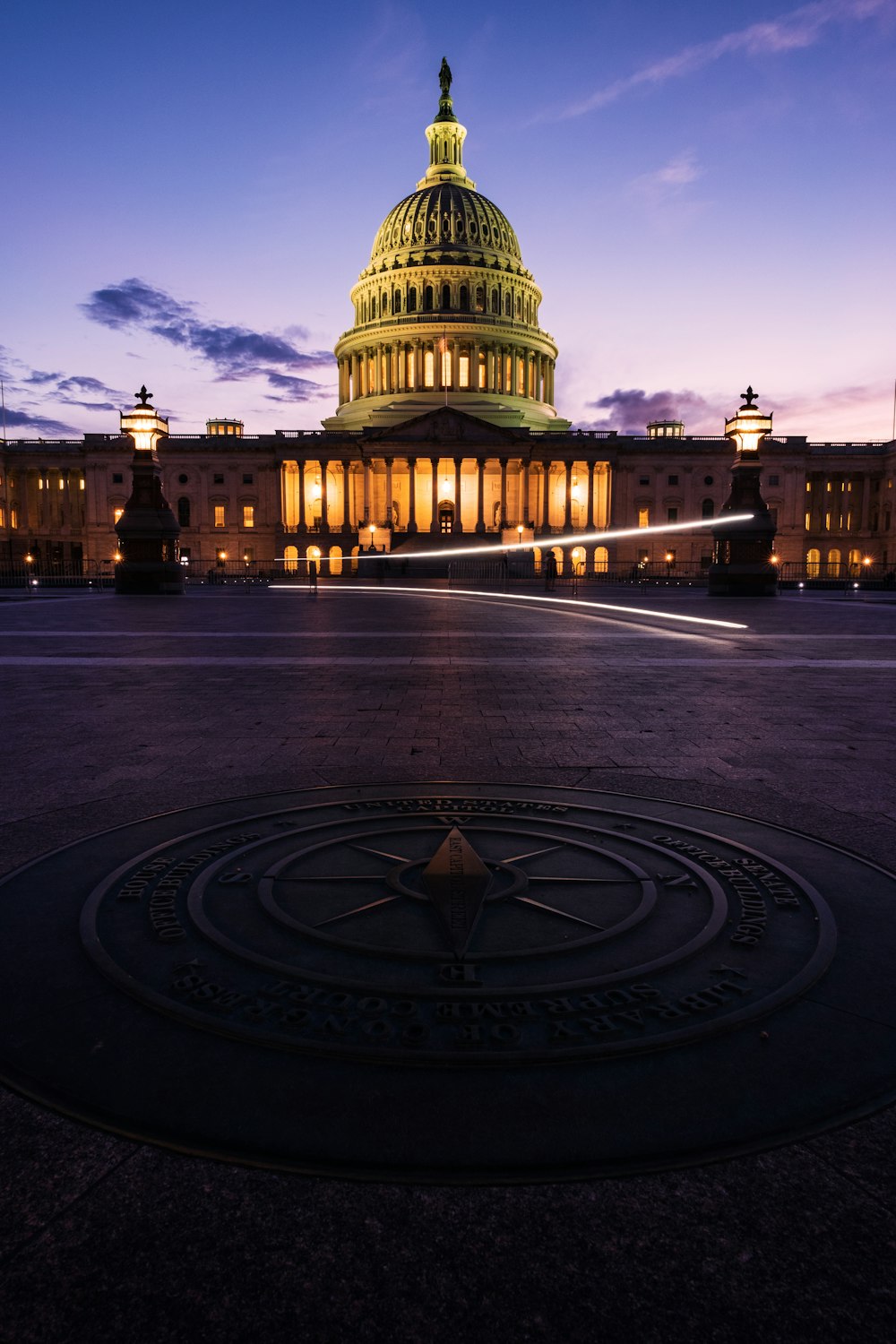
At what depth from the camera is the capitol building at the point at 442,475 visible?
3841 inches

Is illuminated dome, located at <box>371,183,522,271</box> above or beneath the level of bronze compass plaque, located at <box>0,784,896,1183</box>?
above

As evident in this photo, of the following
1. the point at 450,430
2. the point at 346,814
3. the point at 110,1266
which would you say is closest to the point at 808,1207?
the point at 110,1266

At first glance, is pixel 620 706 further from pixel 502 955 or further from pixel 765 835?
pixel 502 955

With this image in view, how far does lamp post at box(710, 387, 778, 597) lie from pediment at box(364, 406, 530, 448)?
62.1 m

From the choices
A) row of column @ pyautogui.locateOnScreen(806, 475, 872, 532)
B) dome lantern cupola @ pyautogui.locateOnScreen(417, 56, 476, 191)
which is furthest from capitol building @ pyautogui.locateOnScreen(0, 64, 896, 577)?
dome lantern cupola @ pyautogui.locateOnScreen(417, 56, 476, 191)

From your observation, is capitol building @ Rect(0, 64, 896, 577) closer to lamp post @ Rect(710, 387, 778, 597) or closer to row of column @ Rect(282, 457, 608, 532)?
row of column @ Rect(282, 457, 608, 532)

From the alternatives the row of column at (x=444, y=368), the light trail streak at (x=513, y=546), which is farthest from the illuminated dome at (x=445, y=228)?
the light trail streak at (x=513, y=546)

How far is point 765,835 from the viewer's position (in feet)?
15.4

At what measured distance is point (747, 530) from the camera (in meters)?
33.9

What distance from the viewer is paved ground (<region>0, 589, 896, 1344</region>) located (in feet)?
5.70

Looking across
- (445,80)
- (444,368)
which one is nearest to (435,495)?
(444,368)

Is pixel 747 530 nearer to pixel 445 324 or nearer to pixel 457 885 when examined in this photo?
pixel 457 885

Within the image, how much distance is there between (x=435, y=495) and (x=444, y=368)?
23.8m

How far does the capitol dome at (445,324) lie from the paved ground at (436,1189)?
101467 mm
